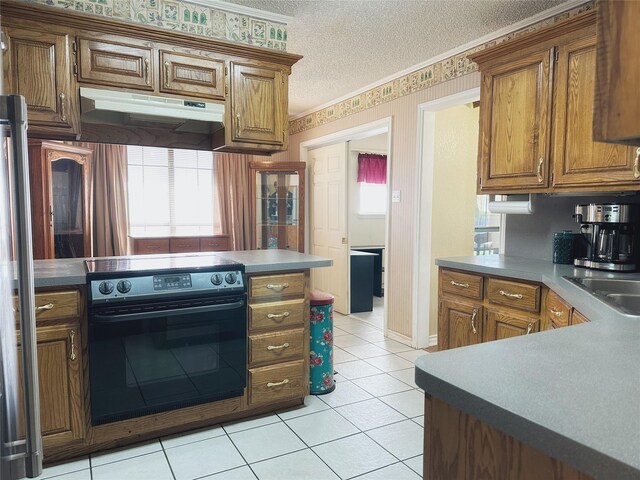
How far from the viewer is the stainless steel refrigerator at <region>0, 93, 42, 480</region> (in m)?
1.01

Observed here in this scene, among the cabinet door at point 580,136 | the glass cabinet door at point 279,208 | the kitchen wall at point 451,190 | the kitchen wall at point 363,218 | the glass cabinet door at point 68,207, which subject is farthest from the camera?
the kitchen wall at point 363,218

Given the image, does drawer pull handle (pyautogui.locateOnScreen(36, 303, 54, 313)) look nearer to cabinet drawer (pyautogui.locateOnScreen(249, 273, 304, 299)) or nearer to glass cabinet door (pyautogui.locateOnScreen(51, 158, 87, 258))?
cabinet drawer (pyautogui.locateOnScreen(249, 273, 304, 299))

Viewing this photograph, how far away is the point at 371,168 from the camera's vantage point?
6590 millimetres

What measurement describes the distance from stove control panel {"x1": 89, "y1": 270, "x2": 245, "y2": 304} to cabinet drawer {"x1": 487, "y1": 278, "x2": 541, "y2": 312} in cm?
145

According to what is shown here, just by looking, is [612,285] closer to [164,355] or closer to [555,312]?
[555,312]

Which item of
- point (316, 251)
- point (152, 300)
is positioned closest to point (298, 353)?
point (152, 300)

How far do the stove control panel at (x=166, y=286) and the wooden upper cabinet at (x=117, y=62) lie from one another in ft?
3.72

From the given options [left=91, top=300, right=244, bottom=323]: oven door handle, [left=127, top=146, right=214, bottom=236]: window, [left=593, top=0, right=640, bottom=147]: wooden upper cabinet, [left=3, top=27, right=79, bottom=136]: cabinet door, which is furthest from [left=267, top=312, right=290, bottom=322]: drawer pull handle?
[left=127, top=146, right=214, bottom=236]: window

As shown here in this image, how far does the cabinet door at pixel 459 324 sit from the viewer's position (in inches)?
105

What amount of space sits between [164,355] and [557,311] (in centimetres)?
196

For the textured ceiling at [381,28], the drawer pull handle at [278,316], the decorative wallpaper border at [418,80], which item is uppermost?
the textured ceiling at [381,28]

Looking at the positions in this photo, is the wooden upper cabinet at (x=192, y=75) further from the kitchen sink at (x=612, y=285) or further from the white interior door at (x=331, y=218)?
the white interior door at (x=331, y=218)

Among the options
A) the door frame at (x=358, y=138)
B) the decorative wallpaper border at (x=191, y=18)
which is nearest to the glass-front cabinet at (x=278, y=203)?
the door frame at (x=358, y=138)

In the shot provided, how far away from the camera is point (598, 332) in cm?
118
